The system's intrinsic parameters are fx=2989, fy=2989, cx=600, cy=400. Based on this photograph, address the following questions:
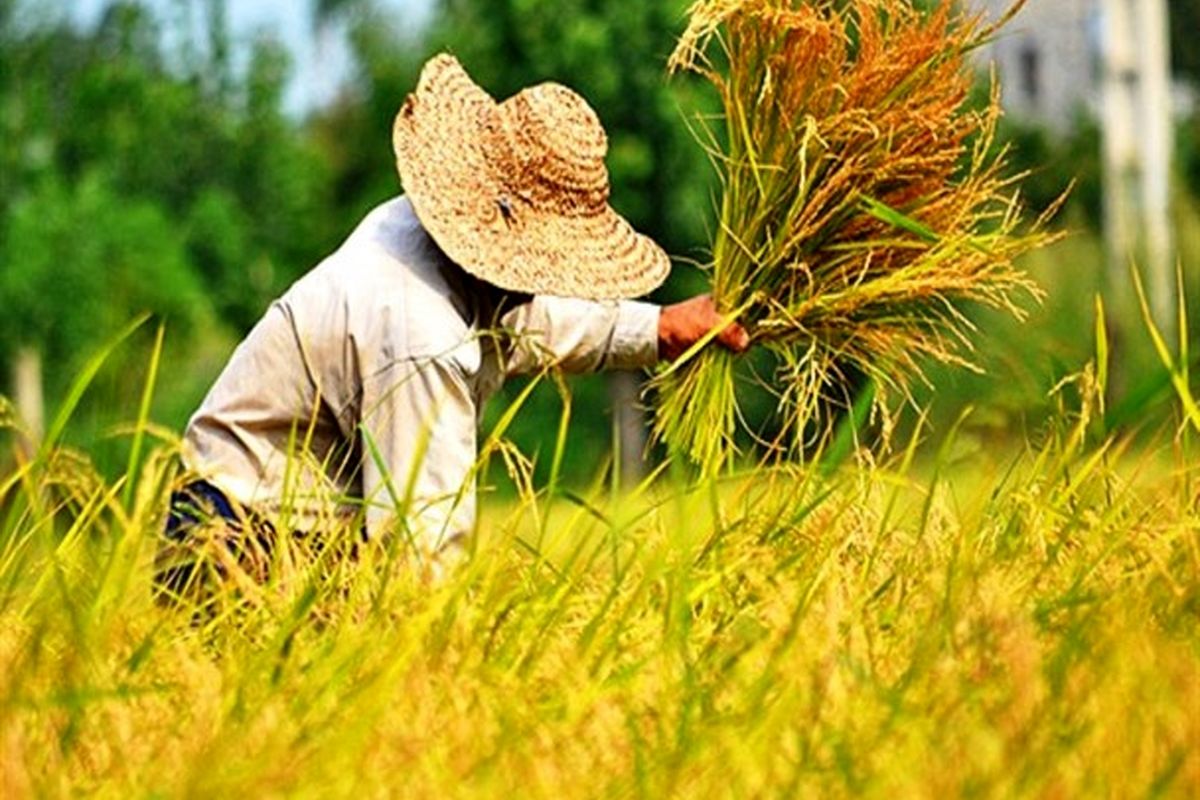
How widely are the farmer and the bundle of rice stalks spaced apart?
0.41 ft

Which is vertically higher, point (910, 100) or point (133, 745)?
point (910, 100)

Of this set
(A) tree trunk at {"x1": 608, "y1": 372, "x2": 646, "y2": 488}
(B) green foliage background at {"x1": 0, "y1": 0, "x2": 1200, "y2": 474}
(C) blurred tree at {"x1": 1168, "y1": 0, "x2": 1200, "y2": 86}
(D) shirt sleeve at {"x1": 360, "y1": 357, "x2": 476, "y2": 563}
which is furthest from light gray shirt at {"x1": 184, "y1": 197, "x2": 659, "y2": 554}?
(C) blurred tree at {"x1": 1168, "y1": 0, "x2": 1200, "y2": 86}

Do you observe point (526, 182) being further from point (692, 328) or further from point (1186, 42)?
point (1186, 42)

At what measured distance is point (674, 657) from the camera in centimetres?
386

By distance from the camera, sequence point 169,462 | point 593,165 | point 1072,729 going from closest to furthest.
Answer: point 1072,729 → point 169,462 → point 593,165

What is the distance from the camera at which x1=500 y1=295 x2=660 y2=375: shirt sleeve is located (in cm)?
512

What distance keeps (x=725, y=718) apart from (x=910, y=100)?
175cm

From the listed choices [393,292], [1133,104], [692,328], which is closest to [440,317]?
[393,292]

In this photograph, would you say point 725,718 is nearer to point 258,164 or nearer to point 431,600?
point 431,600

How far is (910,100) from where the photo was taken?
16.1 feet

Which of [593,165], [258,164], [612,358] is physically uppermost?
[593,165]

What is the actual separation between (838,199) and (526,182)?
53cm

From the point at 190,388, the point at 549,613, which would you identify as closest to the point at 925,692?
the point at 549,613

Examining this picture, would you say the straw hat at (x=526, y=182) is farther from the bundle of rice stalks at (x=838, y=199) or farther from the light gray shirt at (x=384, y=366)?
the bundle of rice stalks at (x=838, y=199)
